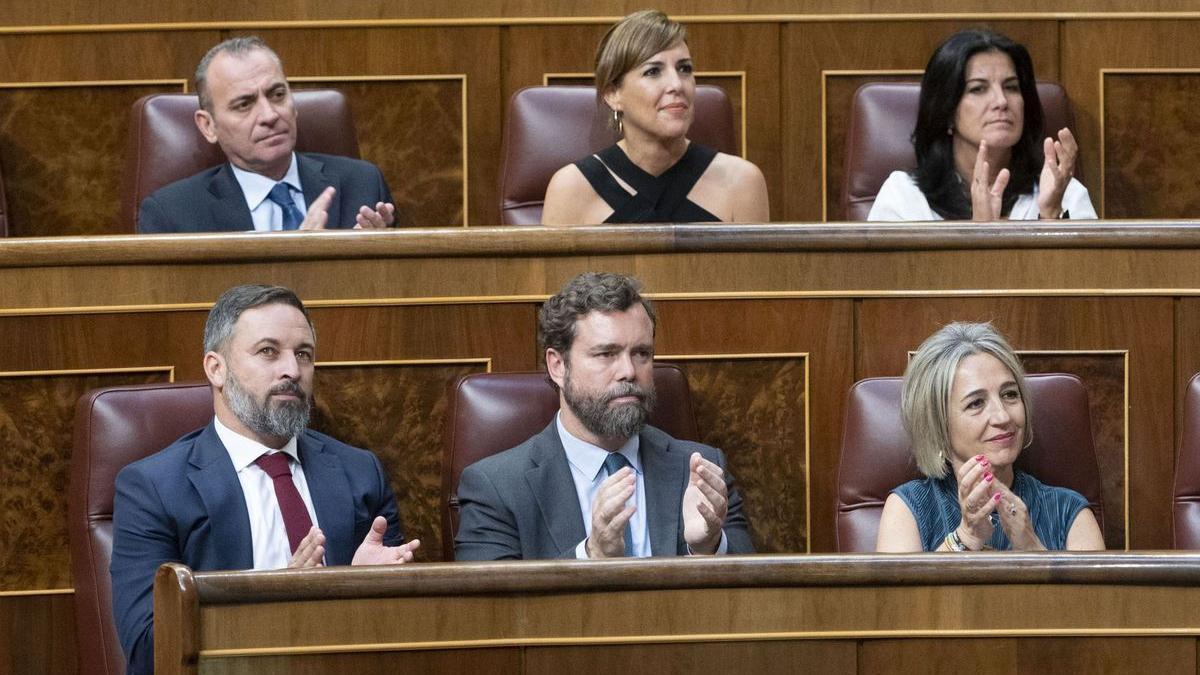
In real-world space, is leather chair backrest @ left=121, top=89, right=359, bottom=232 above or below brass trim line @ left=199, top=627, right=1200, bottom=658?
above

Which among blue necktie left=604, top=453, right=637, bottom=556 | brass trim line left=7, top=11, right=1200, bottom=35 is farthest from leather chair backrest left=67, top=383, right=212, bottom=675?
brass trim line left=7, top=11, right=1200, bottom=35

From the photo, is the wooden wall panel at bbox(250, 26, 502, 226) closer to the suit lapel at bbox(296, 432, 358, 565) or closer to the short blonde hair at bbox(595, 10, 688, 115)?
the short blonde hair at bbox(595, 10, 688, 115)

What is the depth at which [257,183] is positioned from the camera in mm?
1689

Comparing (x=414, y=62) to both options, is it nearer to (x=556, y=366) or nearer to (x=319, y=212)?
(x=319, y=212)

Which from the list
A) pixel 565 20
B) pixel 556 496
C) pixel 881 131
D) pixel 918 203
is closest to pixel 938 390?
pixel 556 496

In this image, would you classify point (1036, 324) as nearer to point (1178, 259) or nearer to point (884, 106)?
point (1178, 259)

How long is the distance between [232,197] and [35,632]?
0.45 meters

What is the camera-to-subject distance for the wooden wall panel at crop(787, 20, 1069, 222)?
1866 mm

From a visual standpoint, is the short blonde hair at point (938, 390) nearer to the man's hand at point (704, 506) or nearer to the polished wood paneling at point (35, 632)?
the man's hand at point (704, 506)

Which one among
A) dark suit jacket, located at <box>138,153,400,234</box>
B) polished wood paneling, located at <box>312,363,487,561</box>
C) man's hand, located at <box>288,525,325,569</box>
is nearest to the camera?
man's hand, located at <box>288,525,325,569</box>

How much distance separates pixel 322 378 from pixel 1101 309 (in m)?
0.59

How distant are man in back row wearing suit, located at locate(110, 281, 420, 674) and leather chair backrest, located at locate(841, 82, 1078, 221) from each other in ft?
2.05

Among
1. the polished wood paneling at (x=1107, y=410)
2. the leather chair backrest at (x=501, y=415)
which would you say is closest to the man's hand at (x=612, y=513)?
the leather chair backrest at (x=501, y=415)

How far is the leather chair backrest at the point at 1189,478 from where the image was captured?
1.36 m
